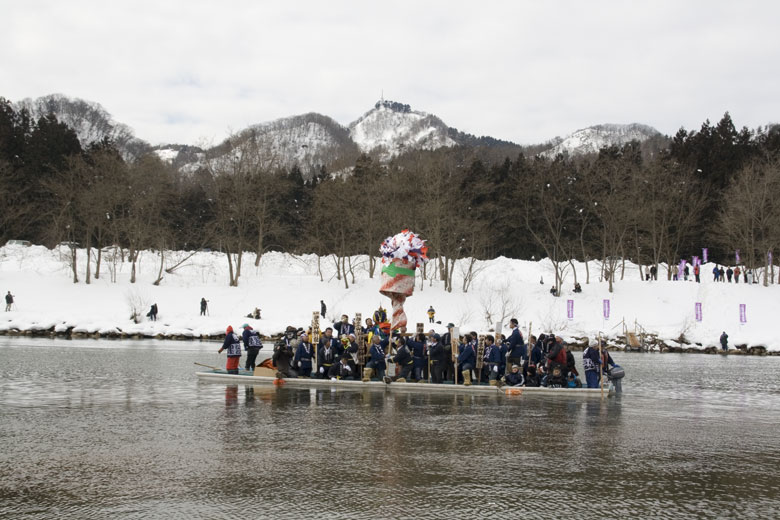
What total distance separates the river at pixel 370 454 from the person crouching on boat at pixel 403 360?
2037mm

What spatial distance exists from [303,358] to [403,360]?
3187 mm

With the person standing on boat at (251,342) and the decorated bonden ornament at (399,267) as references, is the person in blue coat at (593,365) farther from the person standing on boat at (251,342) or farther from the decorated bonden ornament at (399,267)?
the person standing on boat at (251,342)

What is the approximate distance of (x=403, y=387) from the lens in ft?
70.9

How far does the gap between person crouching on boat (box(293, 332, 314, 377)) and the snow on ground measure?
83.2 feet

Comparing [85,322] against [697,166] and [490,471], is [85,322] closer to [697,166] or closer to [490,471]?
[490,471]

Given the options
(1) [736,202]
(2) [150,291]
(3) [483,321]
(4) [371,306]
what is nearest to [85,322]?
(2) [150,291]

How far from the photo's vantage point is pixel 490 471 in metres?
9.95

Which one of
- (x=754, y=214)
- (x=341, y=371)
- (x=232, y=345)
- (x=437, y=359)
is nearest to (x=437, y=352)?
(x=437, y=359)

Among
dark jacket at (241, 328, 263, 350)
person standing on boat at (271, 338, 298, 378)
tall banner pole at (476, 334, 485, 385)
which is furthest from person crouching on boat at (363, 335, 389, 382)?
dark jacket at (241, 328, 263, 350)

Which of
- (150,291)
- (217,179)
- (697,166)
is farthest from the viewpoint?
(697,166)

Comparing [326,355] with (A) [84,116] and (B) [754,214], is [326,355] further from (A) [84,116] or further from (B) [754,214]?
(A) [84,116]

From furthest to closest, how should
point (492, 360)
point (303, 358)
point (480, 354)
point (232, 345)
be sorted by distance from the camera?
1. point (232, 345)
2. point (303, 358)
3. point (492, 360)
4. point (480, 354)

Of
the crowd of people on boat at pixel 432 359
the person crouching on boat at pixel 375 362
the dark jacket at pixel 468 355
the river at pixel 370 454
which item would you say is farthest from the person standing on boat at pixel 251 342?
the dark jacket at pixel 468 355

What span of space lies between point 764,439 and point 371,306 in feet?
152
